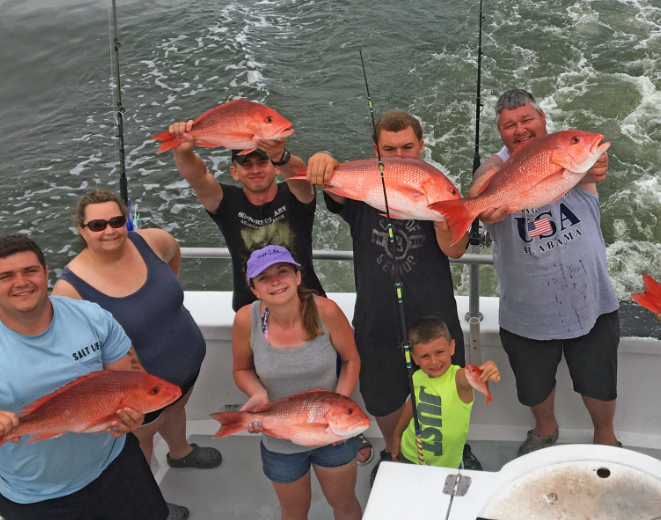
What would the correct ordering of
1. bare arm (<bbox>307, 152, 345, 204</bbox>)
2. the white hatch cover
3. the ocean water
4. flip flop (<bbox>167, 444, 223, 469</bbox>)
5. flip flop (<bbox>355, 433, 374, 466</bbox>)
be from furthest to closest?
the ocean water, flip flop (<bbox>167, 444, 223, 469</bbox>), flip flop (<bbox>355, 433, 374, 466</bbox>), bare arm (<bbox>307, 152, 345, 204</bbox>), the white hatch cover

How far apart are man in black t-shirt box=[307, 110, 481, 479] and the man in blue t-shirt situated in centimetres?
100

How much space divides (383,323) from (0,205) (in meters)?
8.00

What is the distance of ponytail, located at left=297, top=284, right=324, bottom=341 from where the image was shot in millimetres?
2450

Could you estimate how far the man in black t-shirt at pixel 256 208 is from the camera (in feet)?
9.20

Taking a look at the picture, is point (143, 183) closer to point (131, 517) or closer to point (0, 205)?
point (0, 205)

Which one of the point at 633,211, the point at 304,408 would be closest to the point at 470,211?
the point at 304,408

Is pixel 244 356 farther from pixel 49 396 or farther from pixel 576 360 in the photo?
pixel 576 360

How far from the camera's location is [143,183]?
884 cm

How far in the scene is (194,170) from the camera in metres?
2.73

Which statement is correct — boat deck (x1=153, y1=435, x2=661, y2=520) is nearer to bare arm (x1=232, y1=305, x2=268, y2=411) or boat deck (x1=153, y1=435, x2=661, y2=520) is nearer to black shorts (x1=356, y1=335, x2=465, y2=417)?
black shorts (x1=356, y1=335, x2=465, y2=417)

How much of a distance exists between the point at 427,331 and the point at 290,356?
1.86 ft

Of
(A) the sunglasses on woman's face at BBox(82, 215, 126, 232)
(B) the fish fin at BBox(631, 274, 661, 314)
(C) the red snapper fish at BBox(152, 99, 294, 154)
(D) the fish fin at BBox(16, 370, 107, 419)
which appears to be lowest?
(D) the fish fin at BBox(16, 370, 107, 419)

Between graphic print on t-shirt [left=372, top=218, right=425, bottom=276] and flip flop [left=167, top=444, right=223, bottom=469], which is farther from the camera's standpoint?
flip flop [left=167, top=444, right=223, bottom=469]

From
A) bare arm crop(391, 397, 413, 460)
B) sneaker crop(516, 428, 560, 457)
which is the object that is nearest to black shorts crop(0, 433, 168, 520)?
bare arm crop(391, 397, 413, 460)
